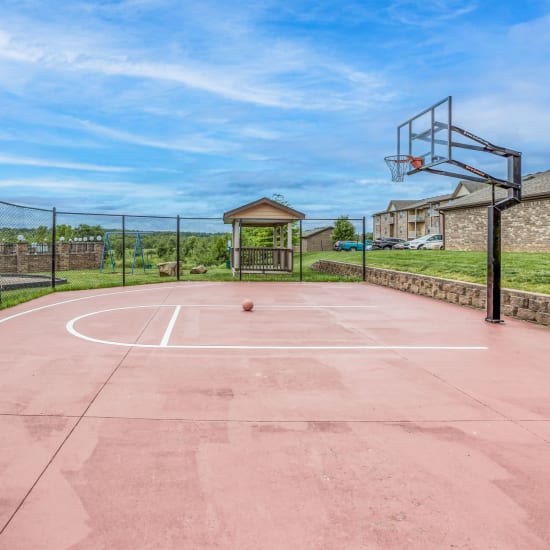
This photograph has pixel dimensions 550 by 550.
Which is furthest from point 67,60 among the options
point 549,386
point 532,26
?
point 549,386

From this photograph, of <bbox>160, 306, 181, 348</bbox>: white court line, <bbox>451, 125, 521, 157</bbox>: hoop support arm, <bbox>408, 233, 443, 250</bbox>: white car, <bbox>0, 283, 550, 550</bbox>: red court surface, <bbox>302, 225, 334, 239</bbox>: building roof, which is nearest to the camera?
<bbox>0, 283, 550, 550</bbox>: red court surface

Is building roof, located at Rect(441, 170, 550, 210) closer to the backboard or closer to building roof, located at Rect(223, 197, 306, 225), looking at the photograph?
building roof, located at Rect(223, 197, 306, 225)

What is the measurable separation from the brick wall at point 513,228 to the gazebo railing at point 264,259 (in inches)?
636

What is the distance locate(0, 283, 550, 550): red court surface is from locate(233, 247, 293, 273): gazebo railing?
13.3m

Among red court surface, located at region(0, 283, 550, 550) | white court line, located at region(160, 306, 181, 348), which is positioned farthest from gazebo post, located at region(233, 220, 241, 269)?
red court surface, located at region(0, 283, 550, 550)

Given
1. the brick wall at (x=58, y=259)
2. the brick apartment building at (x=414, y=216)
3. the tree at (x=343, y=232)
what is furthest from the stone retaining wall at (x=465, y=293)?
the tree at (x=343, y=232)

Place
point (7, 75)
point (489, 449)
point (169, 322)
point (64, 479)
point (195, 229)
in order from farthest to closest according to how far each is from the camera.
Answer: point (195, 229)
point (7, 75)
point (169, 322)
point (489, 449)
point (64, 479)

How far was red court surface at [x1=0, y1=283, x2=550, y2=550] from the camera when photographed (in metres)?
2.27

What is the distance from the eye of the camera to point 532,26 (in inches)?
493

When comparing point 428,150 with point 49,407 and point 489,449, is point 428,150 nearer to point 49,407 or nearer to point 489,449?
point 489,449

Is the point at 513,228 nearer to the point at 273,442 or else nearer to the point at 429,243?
the point at 429,243

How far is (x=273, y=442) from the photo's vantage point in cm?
330

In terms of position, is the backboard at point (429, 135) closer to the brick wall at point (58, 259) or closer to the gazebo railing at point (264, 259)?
the gazebo railing at point (264, 259)

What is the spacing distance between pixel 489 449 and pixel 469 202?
3404 cm
